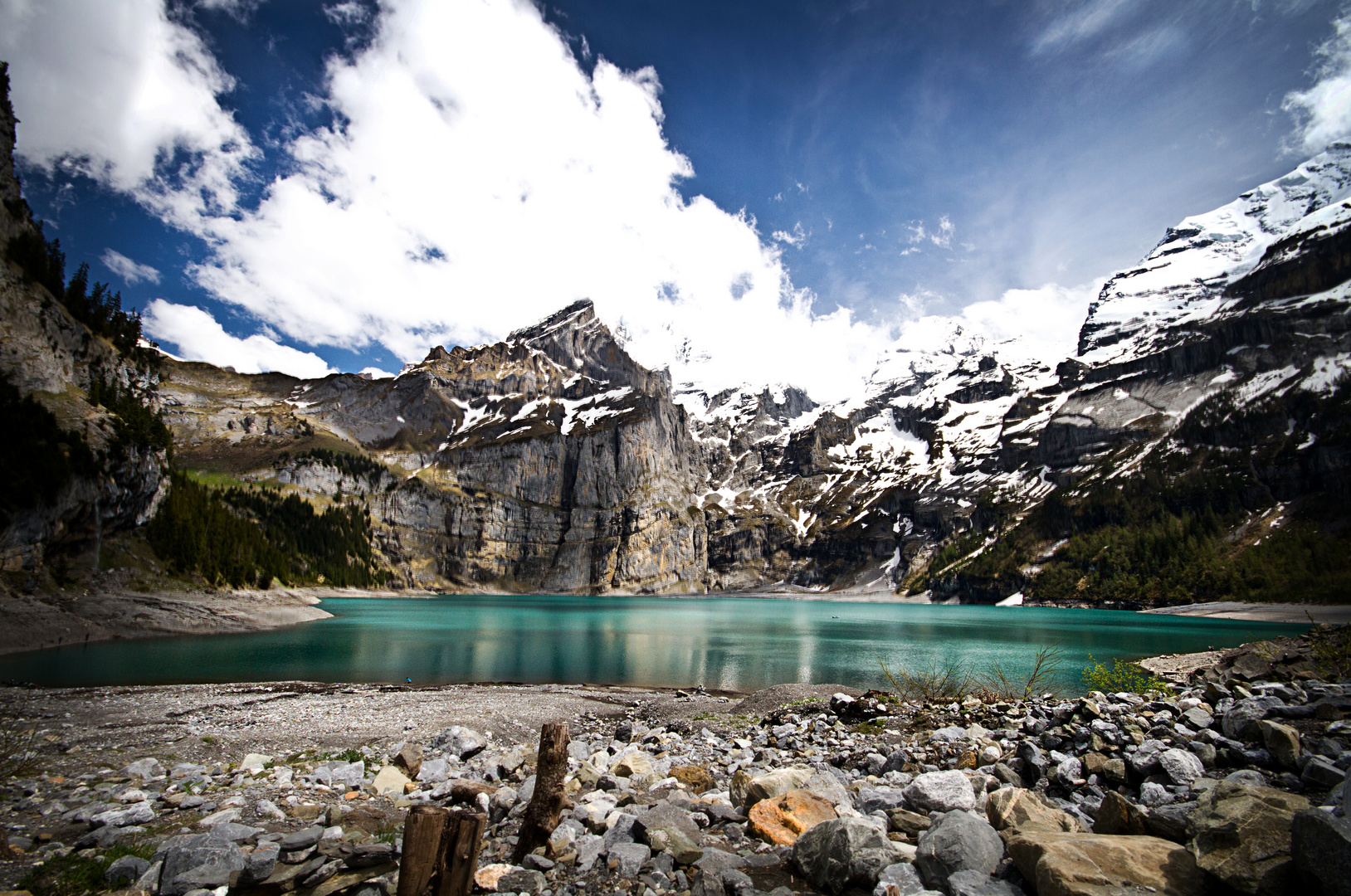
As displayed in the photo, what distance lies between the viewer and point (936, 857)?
6.28 m

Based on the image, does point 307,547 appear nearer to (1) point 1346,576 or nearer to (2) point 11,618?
(2) point 11,618

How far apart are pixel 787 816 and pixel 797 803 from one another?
363mm

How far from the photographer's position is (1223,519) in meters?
151

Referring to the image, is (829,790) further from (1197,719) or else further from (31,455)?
(31,455)

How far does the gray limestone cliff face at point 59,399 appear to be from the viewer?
4266 cm

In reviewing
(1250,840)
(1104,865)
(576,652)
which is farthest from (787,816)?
(576,652)

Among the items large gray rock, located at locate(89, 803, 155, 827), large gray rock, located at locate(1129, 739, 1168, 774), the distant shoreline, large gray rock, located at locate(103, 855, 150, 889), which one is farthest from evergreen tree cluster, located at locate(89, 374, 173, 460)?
large gray rock, located at locate(1129, 739, 1168, 774)

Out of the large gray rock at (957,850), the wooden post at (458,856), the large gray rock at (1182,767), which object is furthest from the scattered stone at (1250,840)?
the wooden post at (458,856)

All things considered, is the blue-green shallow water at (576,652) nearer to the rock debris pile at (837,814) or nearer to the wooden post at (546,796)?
the rock debris pile at (837,814)

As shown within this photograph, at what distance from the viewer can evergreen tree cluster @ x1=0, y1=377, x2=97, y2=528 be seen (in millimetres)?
39469

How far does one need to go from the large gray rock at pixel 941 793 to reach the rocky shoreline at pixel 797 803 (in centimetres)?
3

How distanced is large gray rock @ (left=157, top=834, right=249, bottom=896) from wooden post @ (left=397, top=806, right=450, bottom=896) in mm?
2720

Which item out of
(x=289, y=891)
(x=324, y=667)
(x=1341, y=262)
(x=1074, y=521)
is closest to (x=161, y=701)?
(x=324, y=667)

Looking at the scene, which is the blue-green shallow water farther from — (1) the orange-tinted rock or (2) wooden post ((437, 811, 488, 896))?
(2) wooden post ((437, 811, 488, 896))
